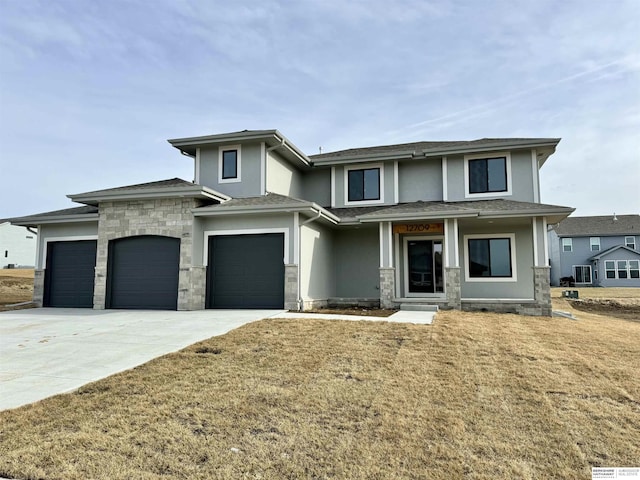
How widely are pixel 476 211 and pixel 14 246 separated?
5133cm

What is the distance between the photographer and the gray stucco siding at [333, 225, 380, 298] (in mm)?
16078

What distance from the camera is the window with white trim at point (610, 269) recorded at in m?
35.7

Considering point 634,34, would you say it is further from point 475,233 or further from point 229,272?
point 229,272

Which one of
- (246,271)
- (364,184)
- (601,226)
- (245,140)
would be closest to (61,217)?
(245,140)

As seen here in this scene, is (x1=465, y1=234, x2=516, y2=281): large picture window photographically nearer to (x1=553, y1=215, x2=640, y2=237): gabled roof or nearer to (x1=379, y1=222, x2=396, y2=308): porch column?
(x1=379, y1=222, x2=396, y2=308): porch column

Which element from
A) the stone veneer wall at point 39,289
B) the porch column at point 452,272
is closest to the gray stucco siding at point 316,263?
the porch column at point 452,272

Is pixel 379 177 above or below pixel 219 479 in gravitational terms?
above

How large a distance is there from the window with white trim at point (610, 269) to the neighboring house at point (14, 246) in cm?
5690

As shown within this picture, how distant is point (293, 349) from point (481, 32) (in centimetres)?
954

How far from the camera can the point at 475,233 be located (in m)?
15.5

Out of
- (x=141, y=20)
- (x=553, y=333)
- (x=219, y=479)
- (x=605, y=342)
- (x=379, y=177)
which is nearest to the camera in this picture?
(x=219, y=479)

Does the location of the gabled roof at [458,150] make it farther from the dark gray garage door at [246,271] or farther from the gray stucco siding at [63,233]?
the gray stucco siding at [63,233]

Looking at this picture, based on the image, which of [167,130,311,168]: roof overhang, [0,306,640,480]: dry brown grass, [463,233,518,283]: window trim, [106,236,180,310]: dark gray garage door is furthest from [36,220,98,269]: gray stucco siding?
[463,233,518,283]: window trim

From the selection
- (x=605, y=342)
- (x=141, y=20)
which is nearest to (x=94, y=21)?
(x=141, y=20)
